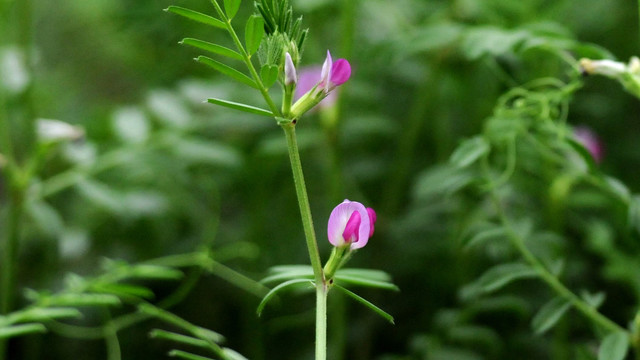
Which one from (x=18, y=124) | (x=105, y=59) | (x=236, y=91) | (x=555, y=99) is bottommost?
(x=555, y=99)

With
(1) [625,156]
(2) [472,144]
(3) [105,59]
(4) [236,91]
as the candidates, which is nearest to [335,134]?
(4) [236,91]

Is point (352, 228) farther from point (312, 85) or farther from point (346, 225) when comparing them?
point (312, 85)

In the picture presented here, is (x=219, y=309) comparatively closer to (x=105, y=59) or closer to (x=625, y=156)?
(x=625, y=156)

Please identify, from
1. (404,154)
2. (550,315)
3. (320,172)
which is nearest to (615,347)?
(550,315)

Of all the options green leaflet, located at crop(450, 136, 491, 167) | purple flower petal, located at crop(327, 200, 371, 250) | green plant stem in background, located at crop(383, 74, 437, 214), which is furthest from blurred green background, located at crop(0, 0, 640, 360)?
purple flower petal, located at crop(327, 200, 371, 250)

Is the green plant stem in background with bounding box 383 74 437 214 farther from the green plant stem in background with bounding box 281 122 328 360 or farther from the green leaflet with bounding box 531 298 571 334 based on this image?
the green plant stem in background with bounding box 281 122 328 360

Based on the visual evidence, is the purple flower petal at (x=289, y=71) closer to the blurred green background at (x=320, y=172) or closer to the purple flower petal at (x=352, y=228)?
the purple flower petal at (x=352, y=228)

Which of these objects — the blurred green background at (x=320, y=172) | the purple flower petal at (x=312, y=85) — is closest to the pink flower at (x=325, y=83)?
the blurred green background at (x=320, y=172)
